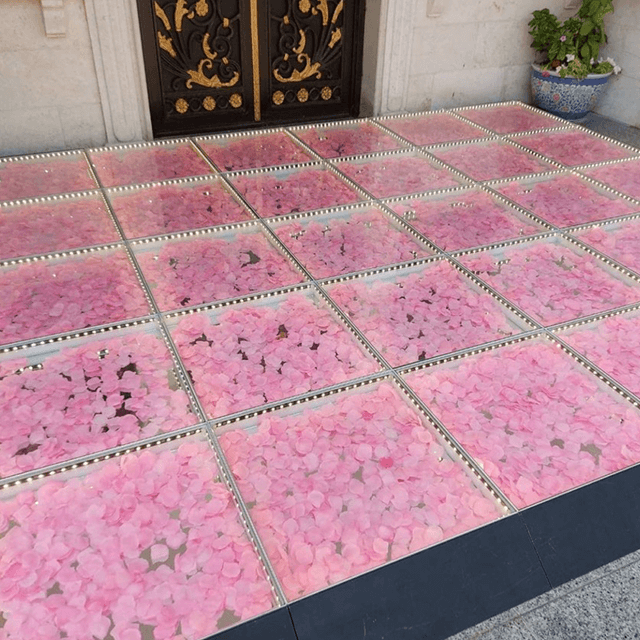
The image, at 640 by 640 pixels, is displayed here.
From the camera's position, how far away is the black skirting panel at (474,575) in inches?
61.2

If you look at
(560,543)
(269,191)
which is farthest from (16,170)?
(560,543)

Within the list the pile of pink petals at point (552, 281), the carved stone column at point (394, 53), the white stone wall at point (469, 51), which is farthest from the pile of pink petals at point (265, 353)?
the white stone wall at point (469, 51)

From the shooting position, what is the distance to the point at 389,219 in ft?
11.5

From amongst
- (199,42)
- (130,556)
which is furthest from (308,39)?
(130,556)

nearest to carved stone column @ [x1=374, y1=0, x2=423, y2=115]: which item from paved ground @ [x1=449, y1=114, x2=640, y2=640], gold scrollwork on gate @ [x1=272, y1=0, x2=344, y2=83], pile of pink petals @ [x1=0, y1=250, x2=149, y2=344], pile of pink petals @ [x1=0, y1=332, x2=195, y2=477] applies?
gold scrollwork on gate @ [x1=272, y1=0, x2=344, y2=83]

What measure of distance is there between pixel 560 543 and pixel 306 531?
74cm

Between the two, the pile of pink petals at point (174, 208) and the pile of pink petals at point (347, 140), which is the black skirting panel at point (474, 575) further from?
the pile of pink petals at point (347, 140)

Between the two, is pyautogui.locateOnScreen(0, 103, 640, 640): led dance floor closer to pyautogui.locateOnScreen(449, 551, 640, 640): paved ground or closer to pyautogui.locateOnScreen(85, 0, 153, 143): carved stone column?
pyautogui.locateOnScreen(449, 551, 640, 640): paved ground

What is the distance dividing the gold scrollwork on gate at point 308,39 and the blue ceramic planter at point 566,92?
191 cm

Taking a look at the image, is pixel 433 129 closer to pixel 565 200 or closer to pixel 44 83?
pixel 565 200

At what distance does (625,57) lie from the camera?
225 inches

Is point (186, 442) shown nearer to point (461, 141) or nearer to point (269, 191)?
point (269, 191)

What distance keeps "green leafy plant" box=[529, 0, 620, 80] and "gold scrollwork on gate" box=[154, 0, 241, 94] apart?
2.79m

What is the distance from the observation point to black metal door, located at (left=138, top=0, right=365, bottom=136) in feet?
15.7
